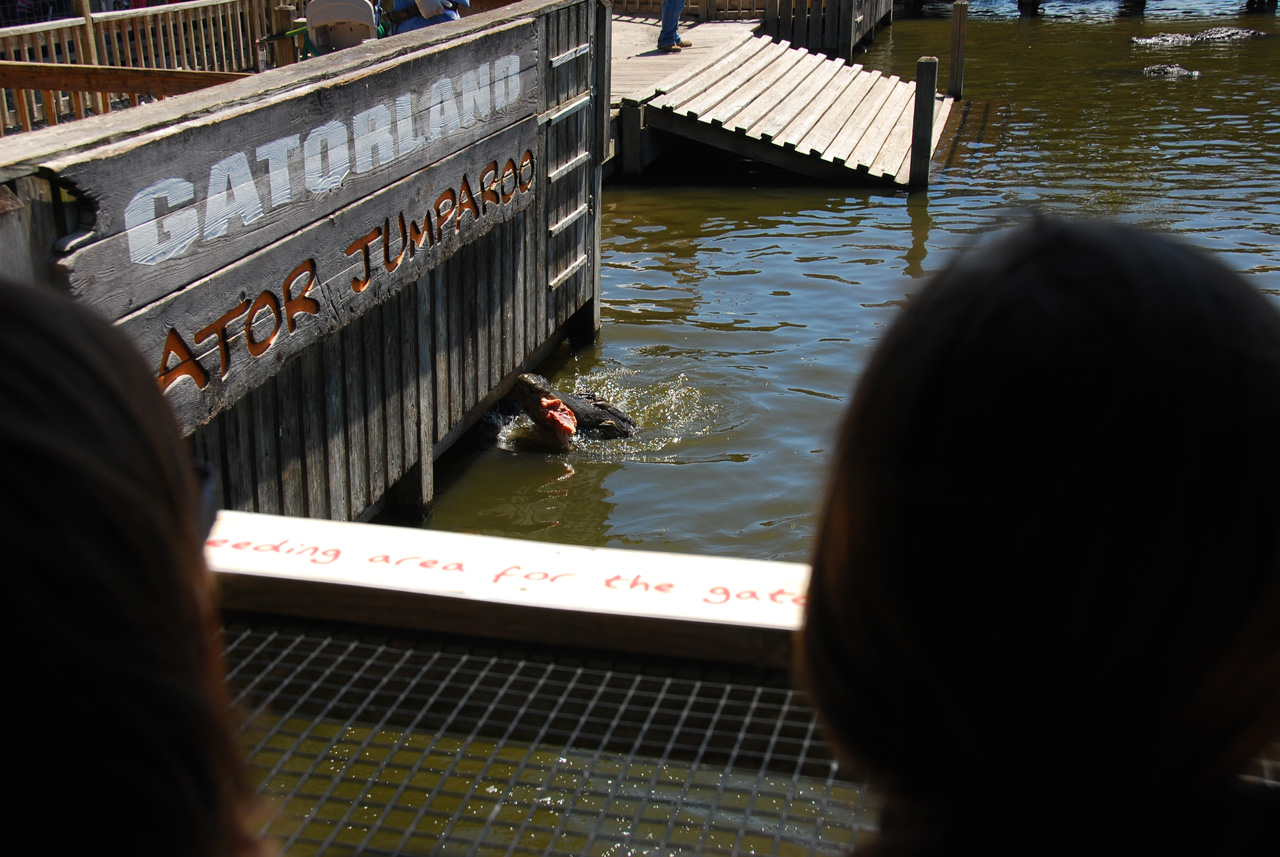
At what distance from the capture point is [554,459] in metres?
6.91

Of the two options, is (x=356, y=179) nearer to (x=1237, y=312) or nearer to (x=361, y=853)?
(x=361, y=853)

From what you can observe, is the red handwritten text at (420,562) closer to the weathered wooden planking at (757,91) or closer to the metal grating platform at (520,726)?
the metal grating platform at (520,726)

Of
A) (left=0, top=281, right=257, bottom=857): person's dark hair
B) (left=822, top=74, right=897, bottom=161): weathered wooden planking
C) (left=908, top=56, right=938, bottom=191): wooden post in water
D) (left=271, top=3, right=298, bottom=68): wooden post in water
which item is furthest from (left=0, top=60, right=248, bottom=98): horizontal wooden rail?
(left=822, top=74, right=897, bottom=161): weathered wooden planking

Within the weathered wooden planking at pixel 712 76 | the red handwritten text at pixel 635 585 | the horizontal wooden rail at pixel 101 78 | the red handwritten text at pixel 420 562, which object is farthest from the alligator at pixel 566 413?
the weathered wooden planking at pixel 712 76

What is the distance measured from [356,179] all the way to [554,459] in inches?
104

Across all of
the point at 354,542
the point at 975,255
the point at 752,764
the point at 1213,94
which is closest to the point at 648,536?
the point at 354,542

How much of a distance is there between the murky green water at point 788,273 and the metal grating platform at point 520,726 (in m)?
0.49

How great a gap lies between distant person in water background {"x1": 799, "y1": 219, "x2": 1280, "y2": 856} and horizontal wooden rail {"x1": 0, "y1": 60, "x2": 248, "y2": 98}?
5.51 meters

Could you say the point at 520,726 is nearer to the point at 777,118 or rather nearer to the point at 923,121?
the point at 923,121

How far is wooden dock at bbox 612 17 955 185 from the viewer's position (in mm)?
12852

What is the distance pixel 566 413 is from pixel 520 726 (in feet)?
16.7

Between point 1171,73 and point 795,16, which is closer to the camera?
point 1171,73

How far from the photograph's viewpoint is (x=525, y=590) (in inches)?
82.1

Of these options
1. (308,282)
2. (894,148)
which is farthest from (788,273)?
(308,282)
